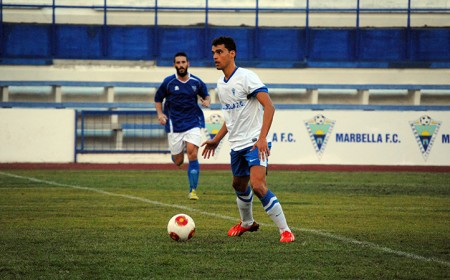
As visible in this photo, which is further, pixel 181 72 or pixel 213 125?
pixel 213 125

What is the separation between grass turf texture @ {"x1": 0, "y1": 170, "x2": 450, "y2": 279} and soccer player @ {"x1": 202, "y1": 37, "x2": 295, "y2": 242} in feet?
0.92

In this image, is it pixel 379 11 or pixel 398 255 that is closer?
pixel 398 255

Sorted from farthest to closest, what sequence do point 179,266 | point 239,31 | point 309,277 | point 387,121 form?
1. point 239,31
2. point 387,121
3. point 179,266
4. point 309,277

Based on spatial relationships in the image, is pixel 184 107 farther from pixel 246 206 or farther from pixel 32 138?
pixel 32 138

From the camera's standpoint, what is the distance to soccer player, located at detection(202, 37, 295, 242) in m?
8.42

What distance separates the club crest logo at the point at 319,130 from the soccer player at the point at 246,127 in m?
15.0

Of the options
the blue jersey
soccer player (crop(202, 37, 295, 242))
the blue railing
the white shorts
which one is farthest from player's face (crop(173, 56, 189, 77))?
the blue railing

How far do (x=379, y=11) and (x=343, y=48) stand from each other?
77.7 inches

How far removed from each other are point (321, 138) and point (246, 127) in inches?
606

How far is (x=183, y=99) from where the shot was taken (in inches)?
575

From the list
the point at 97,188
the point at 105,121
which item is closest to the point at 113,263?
the point at 97,188

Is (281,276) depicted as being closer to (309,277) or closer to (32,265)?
(309,277)

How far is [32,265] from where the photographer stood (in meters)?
6.81

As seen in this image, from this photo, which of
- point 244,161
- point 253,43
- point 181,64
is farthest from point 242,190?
point 253,43
